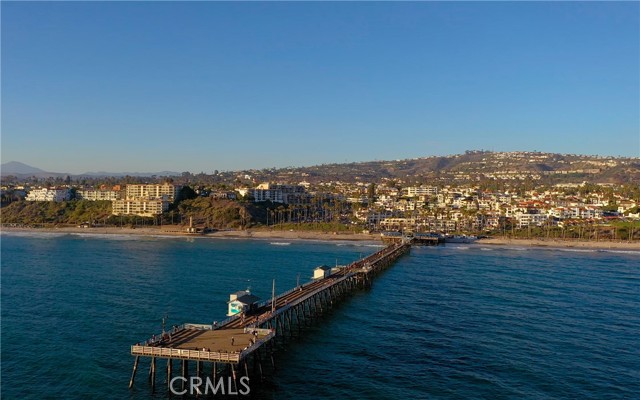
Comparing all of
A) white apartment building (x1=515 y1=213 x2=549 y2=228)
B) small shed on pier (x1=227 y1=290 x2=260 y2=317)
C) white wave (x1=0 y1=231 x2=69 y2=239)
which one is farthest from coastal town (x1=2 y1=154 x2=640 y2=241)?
small shed on pier (x1=227 y1=290 x2=260 y2=317)

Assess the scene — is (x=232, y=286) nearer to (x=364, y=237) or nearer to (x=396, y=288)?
(x=396, y=288)

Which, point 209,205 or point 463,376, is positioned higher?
point 209,205

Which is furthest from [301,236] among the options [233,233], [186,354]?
[186,354]

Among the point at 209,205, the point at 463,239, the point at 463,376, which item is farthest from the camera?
the point at 209,205

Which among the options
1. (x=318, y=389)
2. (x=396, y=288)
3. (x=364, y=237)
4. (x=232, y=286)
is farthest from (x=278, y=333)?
(x=364, y=237)

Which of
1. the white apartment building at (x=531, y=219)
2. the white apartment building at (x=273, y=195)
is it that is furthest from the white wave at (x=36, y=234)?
the white apartment building at (x=531, y=219)

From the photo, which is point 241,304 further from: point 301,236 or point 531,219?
point 531,219

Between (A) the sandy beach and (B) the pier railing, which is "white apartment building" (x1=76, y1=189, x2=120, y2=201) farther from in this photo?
(B) the pier railing
